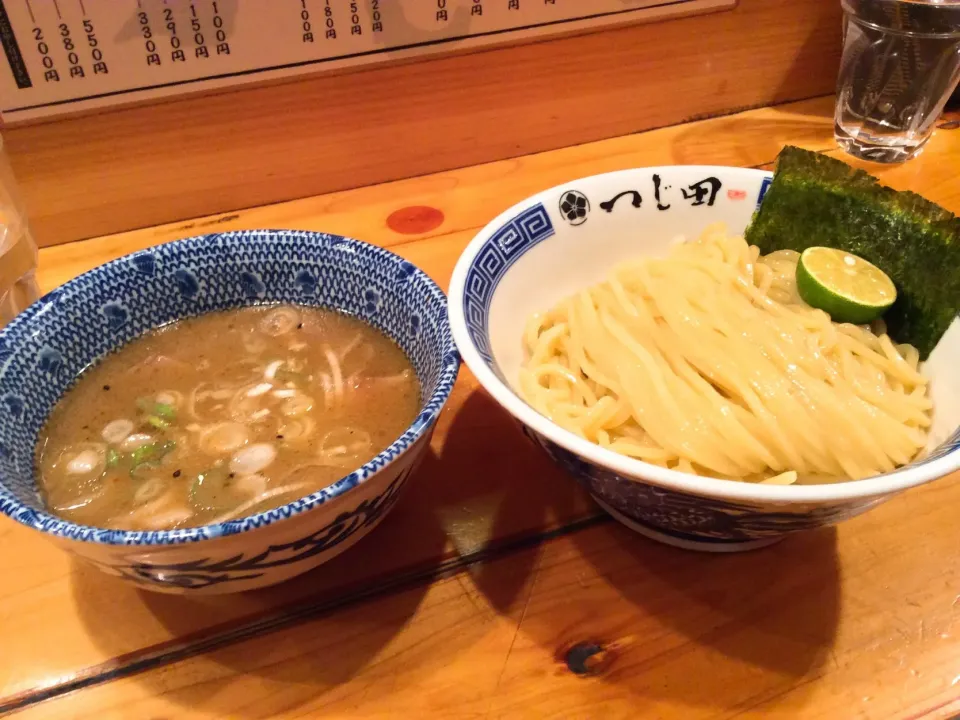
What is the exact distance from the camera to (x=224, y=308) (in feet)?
4.29

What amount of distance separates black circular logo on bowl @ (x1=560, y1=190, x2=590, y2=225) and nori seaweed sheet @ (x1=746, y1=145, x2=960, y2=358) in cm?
32

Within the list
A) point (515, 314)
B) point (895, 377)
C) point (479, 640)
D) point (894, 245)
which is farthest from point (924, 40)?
point (479, 640)

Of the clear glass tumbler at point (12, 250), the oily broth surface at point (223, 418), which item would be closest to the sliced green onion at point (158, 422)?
the oily broth surface at point (223, 418)

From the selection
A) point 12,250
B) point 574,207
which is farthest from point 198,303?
point 574,207

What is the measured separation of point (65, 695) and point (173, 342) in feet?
1.85

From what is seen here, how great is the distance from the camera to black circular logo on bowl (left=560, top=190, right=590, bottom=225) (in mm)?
1283

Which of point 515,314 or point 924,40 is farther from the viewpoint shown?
point 924,40

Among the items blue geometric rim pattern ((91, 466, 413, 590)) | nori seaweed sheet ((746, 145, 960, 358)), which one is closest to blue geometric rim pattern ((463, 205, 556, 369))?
blue geometric rim pattern ((91, 466, 413, 590))

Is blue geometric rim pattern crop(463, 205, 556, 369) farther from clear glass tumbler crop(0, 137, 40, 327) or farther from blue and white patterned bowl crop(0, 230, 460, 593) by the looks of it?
clear glass tumbler crop(0, 137, 40, 327)

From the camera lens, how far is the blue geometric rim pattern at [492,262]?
1053 mm

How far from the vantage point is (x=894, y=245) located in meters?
1.21

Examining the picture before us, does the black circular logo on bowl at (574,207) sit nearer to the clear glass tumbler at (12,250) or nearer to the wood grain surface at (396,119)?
the wood grain surface at (396,119)

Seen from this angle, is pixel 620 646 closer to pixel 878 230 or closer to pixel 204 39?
pixel 878 230

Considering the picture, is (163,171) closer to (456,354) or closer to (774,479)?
(456,354)
